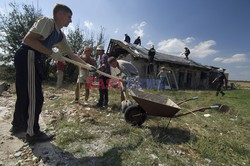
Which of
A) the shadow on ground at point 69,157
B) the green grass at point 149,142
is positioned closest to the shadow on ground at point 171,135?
the green grass at point 149,142

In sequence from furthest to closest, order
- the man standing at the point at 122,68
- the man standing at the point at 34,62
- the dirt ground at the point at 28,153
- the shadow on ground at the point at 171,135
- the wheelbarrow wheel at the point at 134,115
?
1. the man standing at the point at 122,68
2. the wheelbarrow wheel at the point at 134,115
3. the shadow on ground at the point at 171,135
4. the man standing at the point at 34,62
5. the dirt ground at the point at 28,153

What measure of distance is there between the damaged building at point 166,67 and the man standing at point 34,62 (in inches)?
354

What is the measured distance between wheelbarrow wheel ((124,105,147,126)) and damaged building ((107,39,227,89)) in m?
7.84

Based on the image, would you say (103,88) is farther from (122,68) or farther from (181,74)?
(181,74)

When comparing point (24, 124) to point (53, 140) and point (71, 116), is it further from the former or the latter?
point (71, 116)

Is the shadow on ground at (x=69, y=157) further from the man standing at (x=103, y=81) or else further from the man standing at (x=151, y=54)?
the man standing at (x=151, y=54)

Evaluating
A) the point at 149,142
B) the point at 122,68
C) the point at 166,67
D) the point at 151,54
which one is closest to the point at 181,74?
the point at 166,67

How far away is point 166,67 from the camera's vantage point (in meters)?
14.6

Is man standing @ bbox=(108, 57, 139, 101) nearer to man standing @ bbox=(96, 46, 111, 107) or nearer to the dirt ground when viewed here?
man standing @ bbox=(96, 46, 111, 107)

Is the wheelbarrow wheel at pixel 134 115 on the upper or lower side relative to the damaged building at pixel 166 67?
lower

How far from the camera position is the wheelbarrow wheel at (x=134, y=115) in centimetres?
297

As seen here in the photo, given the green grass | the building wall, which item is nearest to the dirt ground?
the green grass

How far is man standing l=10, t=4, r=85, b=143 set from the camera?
1.96m

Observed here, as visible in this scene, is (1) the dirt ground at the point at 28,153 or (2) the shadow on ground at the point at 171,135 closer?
(1) the dirt ground at the point at 28,153
